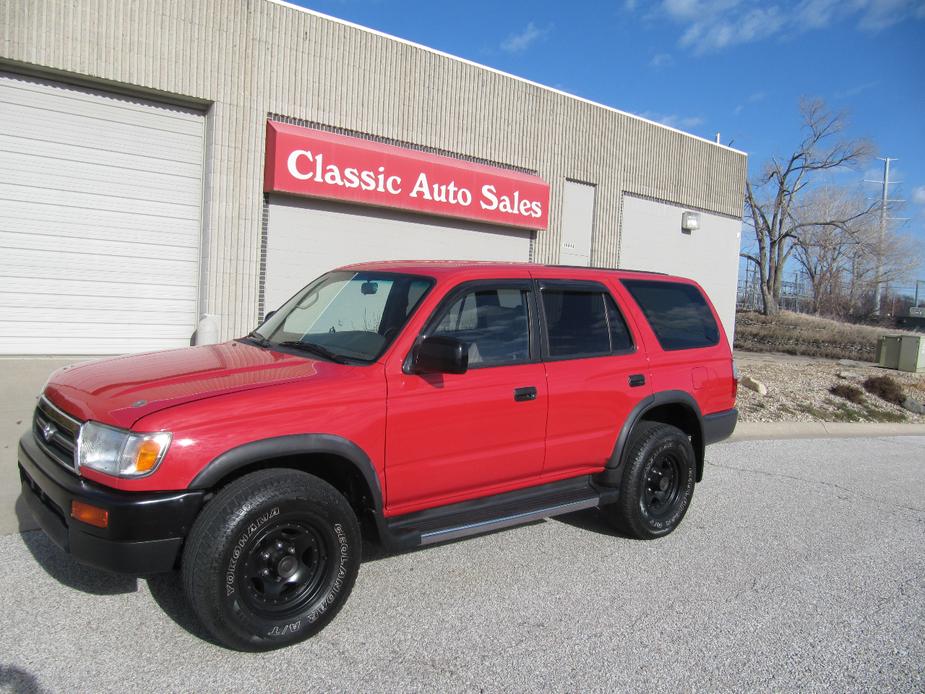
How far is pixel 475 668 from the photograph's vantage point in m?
3.46

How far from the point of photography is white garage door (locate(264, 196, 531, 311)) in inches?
472

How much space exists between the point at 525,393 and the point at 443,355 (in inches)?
30.7

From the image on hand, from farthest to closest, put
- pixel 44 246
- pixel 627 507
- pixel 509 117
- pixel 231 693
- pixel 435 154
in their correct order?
1. pixel 509 117
2. pixel 435 154
3. pixel 44 246
4. pixel 627 507
5. pixel 231 693

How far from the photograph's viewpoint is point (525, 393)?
4434 mm

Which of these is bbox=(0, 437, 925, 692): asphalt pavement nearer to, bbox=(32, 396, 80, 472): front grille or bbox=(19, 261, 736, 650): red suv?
bbox=(19, 261, 736, 650): red suv

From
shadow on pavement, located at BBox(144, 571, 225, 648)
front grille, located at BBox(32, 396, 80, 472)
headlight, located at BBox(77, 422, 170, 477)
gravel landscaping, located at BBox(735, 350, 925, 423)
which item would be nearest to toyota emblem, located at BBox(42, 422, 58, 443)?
front grille, located at BBox(32, 396, 80, 472)

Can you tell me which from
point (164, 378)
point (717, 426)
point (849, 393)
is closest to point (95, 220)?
point (164, 378)

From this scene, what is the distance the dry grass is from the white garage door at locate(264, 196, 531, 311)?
45.4 ft

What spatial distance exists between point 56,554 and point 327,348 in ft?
6.74

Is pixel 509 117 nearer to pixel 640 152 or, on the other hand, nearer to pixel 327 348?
pixel 640 152

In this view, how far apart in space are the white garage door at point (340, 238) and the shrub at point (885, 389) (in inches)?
305

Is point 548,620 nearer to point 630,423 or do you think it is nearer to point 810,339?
point 630,423

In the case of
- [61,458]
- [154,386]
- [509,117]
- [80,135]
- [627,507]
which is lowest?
[627,507]

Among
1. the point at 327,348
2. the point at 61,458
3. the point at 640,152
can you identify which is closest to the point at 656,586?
the point at 327,348
